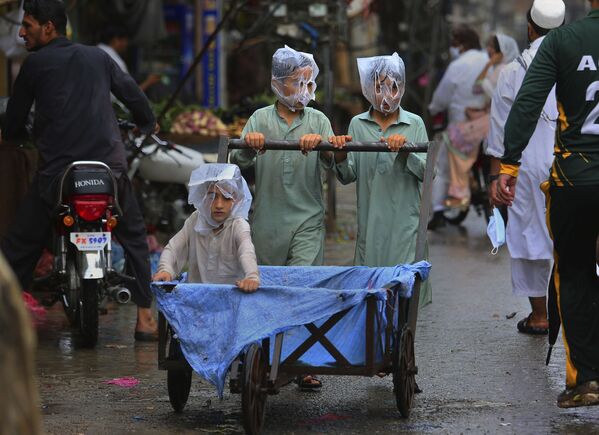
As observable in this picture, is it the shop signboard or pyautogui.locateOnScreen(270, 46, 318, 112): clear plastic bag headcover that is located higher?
pyautogui.locateOnScreen(270, 46, 318, 112): clear plastic bag headcover

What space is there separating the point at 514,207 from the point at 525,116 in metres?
2.64

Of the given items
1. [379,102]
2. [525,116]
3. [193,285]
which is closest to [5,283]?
[193,285]

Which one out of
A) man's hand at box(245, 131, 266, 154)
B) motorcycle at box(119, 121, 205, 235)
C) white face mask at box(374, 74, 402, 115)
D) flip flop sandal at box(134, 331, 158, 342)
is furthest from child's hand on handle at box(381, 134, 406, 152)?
motorcycle at box(119, 121, 205, 235)

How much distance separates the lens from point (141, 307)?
26.6 ft

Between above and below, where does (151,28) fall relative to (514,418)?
above

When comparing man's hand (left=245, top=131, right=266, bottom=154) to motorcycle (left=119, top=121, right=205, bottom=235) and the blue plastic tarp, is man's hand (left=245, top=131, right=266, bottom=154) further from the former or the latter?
motorcycle (left=119, top=121, right=205, bottom=235)

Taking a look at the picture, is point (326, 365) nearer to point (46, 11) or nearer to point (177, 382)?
point (177, 382)

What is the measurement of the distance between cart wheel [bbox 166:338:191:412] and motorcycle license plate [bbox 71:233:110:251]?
5.72 feet

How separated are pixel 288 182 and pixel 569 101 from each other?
5.15ft

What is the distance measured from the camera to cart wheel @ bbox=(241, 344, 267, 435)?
5402 millimetres

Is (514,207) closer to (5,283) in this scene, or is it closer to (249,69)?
(5,283)

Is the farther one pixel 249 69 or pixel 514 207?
pixel 249 69

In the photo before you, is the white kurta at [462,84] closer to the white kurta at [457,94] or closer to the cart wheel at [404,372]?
the white kurta at [457,94]

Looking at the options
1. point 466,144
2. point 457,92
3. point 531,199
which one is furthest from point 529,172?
point 457,92
